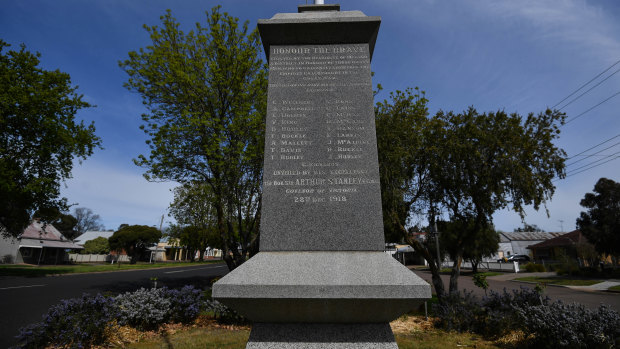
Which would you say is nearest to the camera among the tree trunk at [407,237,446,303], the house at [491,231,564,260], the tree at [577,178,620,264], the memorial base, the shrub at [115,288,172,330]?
the memorial base

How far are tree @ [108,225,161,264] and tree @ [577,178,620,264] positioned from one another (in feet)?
206

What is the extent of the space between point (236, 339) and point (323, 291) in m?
6.32

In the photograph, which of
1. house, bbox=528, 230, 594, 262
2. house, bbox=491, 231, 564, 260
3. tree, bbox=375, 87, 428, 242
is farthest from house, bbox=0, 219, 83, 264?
house, bbox=491, 231, 564, 260

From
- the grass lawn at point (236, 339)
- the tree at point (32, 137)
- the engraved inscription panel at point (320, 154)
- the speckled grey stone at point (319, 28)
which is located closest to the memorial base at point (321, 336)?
the engraved inscription panel at point (320, 154)

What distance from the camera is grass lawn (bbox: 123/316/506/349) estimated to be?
24.2 feet

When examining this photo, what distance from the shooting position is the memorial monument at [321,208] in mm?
3059

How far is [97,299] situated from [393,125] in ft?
41.8

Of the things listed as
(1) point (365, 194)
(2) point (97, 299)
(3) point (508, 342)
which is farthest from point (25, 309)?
(3) point (508, 342)

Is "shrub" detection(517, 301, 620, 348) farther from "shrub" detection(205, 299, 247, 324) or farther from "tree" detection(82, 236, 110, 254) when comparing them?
"tree" detection(82, 236, 110, 254)

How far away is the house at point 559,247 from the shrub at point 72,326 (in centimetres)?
4682

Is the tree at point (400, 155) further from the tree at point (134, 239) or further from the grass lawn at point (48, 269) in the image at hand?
the tree at point (134, 239)

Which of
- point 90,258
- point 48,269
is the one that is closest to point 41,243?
point 90,258

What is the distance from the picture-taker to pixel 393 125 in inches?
556

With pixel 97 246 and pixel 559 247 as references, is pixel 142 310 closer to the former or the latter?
pixel 559 247
